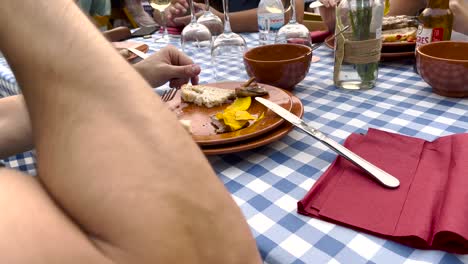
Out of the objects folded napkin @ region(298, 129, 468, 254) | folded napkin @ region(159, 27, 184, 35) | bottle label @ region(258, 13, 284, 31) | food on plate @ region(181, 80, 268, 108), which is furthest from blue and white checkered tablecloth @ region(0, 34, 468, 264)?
folded napkin @ region(159, 27, 184, 35)

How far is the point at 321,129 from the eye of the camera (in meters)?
0.73

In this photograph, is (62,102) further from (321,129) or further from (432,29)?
(432,29)

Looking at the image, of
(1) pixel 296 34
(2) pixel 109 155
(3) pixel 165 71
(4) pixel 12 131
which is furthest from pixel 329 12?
(2) pixel 109 155

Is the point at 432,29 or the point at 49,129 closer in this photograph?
the point at 49,129

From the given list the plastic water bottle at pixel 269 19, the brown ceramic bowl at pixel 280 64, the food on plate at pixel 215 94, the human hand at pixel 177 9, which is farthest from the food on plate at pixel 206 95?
the human hand at pixel 177 9

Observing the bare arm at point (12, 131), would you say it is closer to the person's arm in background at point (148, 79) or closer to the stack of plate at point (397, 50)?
the person's arm in background at point (148, 79)

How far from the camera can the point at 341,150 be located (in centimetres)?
60

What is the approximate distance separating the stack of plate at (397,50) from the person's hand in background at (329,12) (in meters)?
0.23

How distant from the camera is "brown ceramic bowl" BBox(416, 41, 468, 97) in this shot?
0.77 metres

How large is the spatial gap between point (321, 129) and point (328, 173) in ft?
0.59

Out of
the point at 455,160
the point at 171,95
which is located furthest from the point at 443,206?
the point at 171,95

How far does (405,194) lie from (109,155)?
1.19ft

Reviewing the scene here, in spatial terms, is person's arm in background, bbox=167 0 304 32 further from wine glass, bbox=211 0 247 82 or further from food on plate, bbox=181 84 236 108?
food on plate, bbox=181 84 236 108

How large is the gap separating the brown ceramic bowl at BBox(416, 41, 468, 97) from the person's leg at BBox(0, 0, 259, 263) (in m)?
0.62
